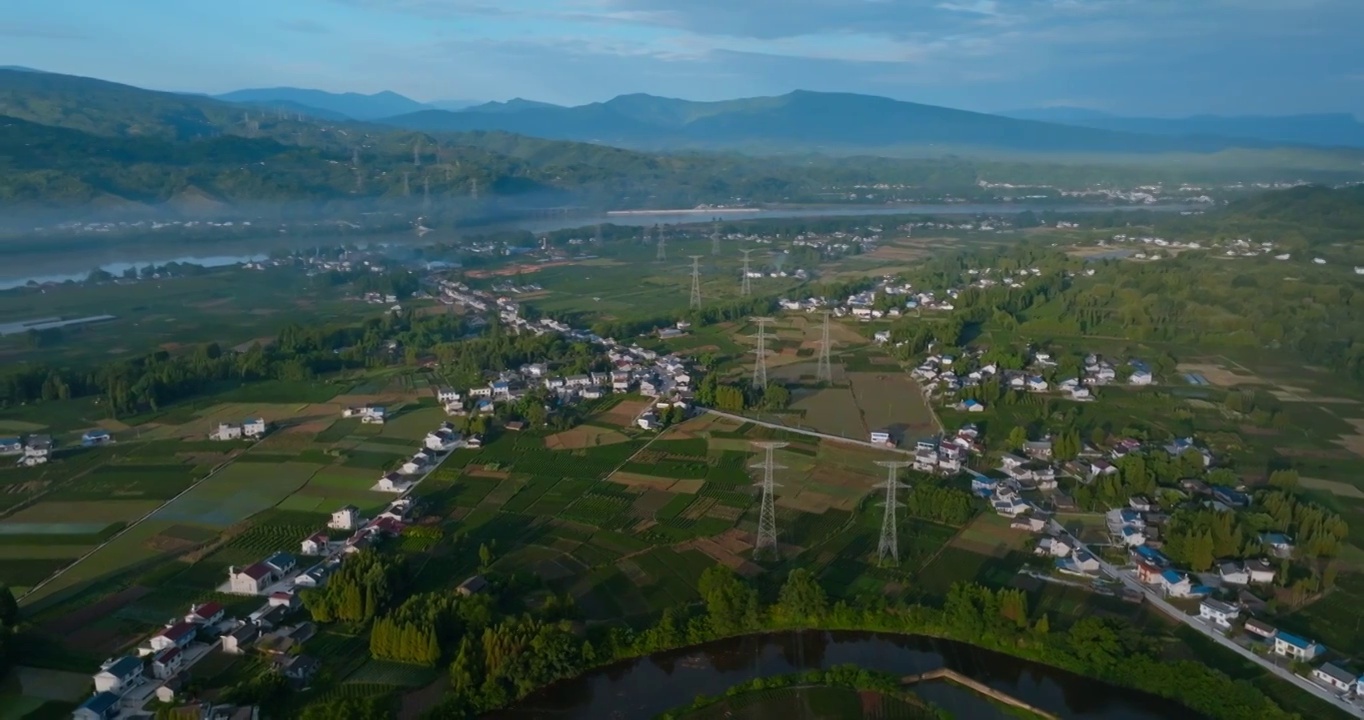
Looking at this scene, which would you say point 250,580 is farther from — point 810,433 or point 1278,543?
point 1278,543

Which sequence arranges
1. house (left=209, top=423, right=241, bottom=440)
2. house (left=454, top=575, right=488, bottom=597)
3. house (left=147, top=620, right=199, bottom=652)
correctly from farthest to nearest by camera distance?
house (left=209, top=423, right=241, bottom=440) < house (left=454, top=575, right=488, bottom=597) < house (left=147, top=620, right=199, bottom=652)

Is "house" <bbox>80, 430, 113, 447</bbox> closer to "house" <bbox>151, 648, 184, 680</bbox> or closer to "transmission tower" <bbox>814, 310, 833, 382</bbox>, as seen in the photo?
"house" <bbox>151, 648, 184, 680</bbox>

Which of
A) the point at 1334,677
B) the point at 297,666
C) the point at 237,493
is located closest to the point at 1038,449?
the point at 1334,677

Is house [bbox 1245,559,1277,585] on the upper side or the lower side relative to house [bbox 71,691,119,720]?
upper

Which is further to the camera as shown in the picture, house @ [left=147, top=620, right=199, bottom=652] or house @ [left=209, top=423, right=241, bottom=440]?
house @ [left=209, top=423, right=241, bottom=440]

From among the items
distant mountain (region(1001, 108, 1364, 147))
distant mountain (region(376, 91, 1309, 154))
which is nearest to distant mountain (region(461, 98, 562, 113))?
distant mountain (region(376, 91, 1309, 154))

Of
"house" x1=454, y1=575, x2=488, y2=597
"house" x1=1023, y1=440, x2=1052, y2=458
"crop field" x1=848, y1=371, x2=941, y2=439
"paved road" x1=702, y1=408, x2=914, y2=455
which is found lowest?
"house" x1=454, y1=575, x2=488, y2=597

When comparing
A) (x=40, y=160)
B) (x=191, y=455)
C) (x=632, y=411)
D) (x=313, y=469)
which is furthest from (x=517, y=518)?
(x=40, y=160)
